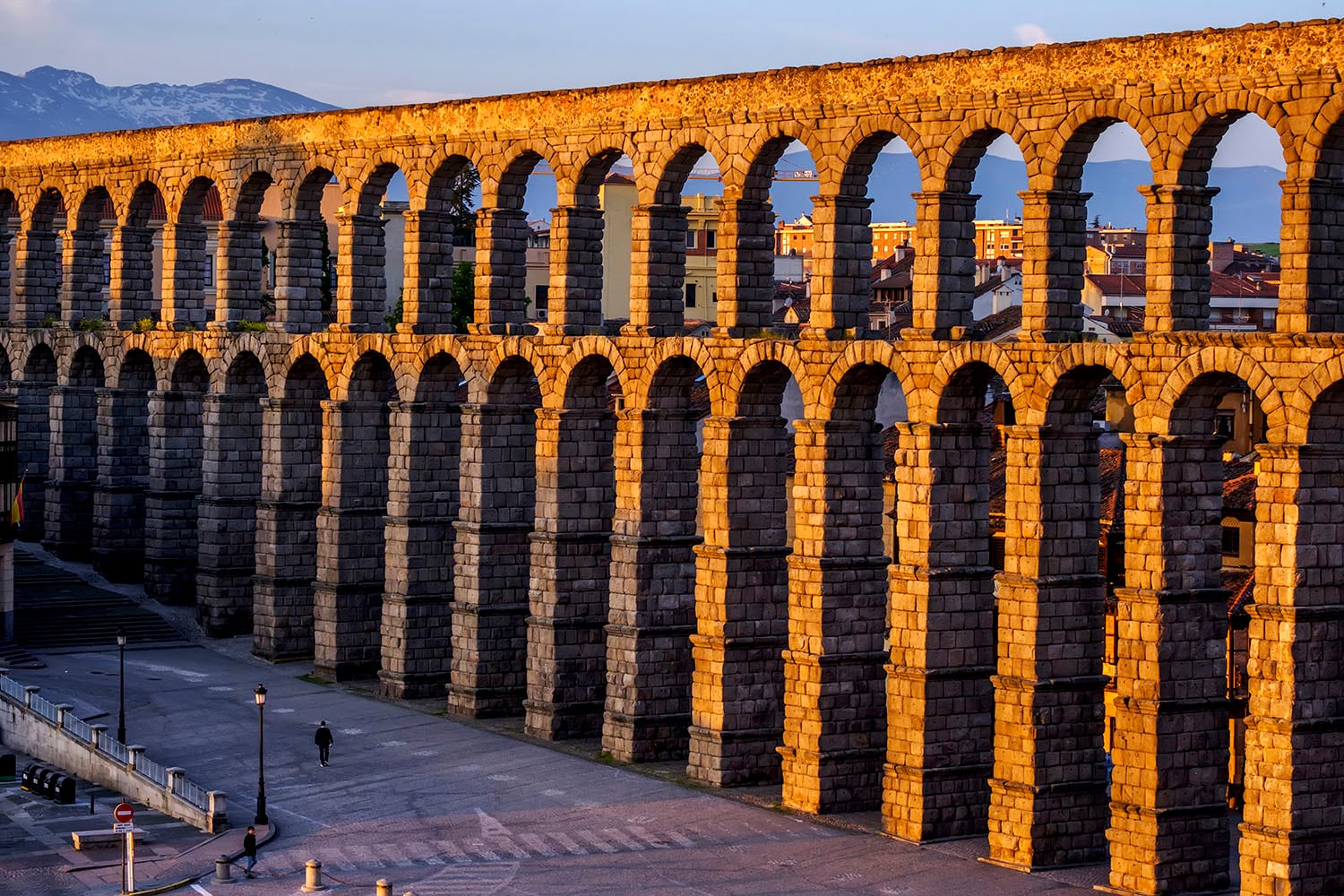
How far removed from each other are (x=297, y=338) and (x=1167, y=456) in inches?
1472

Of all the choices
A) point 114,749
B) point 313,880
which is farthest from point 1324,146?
point 114,749

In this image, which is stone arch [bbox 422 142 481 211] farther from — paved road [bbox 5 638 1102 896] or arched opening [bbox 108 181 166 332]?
arched opening [bbox 108 181 166 332]

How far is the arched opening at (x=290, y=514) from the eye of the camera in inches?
3415

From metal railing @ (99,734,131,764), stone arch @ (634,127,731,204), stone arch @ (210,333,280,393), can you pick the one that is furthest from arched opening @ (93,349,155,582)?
stone arch @ (634,127,731,204)

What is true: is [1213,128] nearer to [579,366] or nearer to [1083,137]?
[1083,137]

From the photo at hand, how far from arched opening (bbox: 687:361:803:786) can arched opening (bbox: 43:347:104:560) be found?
123 feet

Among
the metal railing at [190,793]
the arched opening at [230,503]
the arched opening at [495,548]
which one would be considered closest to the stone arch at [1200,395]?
the metal railing at [190,793]

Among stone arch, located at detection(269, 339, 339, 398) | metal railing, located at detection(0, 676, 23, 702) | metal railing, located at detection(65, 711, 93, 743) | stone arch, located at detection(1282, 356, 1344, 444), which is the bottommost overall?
metal railing, located at detection(65, 711, 93, 743)

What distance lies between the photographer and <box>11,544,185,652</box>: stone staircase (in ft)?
287

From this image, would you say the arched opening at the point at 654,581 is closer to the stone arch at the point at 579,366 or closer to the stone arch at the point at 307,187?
the stone arch at the point at 579,366

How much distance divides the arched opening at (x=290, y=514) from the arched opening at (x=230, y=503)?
2952mm

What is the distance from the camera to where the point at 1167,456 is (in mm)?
56250

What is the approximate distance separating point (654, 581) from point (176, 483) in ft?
93.7

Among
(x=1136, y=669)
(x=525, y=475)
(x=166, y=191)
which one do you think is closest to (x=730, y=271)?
(x=525, y=475)
